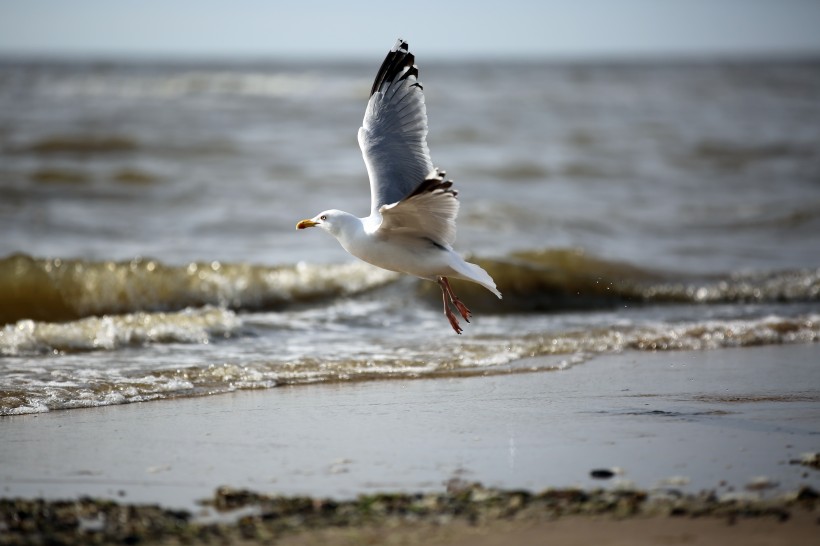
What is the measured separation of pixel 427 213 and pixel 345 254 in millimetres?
5971

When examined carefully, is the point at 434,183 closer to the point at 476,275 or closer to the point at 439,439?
the point at 476,275

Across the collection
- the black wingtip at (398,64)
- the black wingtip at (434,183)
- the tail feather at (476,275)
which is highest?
the black wingtip at (398,64)

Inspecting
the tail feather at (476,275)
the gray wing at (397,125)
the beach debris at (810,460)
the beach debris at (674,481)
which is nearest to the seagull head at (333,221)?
the gray wing at (397,125)

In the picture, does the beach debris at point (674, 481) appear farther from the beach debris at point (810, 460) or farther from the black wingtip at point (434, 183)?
the black wingtip at point (434, 183)

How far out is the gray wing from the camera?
721 cm

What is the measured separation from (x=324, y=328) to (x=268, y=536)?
4.97 metres

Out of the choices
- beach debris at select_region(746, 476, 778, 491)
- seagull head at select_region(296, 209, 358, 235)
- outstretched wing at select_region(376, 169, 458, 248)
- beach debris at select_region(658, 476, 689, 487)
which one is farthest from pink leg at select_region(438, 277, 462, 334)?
beach debris at select_region(746, 476, 778, 491)

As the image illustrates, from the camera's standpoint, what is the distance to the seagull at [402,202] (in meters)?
6.21

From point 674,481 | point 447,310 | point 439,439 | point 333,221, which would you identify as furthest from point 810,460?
point 333,221

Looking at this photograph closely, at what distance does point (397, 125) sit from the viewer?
294 inches

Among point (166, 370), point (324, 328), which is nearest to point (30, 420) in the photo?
point (166, 370)

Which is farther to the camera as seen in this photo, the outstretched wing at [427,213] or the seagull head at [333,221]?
the seagull head at [333,221]

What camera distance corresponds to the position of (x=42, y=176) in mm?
17391

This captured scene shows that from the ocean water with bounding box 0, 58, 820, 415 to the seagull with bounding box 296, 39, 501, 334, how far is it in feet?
2.45
